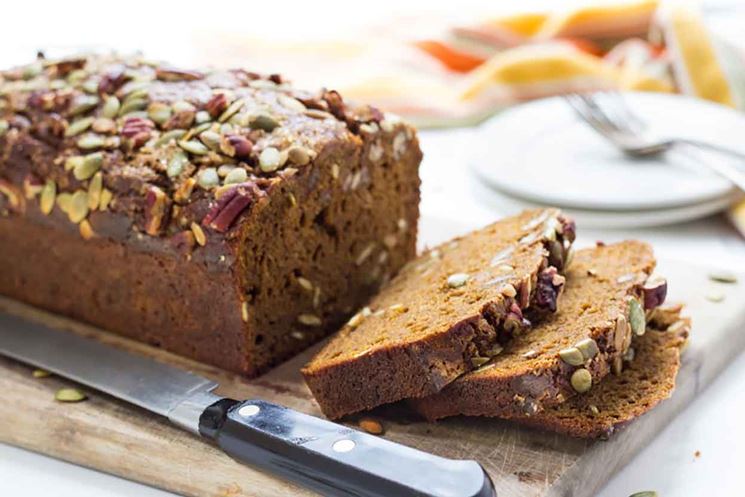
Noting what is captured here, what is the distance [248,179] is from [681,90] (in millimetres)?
2827

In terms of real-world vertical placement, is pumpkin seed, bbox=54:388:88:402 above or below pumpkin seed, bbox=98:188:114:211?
below

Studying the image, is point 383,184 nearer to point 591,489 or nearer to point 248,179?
point 248,179

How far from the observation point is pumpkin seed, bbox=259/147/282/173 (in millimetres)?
3012

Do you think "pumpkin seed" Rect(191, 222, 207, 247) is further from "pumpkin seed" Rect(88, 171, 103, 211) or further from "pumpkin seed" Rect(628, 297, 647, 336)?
"pumpkin seed" Rect(628, 297, 647, 336)

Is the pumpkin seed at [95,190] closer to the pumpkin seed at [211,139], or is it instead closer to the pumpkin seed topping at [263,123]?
the pumpkin seed at [211,139]

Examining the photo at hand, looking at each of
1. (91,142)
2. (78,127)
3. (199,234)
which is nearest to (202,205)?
(199,234)

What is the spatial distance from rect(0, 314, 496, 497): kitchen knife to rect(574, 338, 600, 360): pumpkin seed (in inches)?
18.1

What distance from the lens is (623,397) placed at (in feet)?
9.05

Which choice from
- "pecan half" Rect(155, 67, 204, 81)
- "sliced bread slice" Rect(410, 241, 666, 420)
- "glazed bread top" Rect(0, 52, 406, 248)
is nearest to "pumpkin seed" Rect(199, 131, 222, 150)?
"glazed bread top" Rect(0, 52, 406, 248)

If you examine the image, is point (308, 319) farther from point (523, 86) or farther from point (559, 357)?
point (523, 86)

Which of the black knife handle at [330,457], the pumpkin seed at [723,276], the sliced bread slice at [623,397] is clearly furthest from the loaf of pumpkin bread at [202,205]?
the pumpkin seed at [723,276]

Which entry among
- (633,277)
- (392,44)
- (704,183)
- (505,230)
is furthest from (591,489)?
(392,44)

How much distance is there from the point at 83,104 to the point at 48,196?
0.30 m

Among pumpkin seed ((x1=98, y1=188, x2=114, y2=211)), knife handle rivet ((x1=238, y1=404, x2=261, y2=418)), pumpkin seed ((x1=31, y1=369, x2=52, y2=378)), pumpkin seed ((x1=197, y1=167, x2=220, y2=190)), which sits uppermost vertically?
pumpkin seed ((x1=197, y1=167, x2=220, y2=190))
